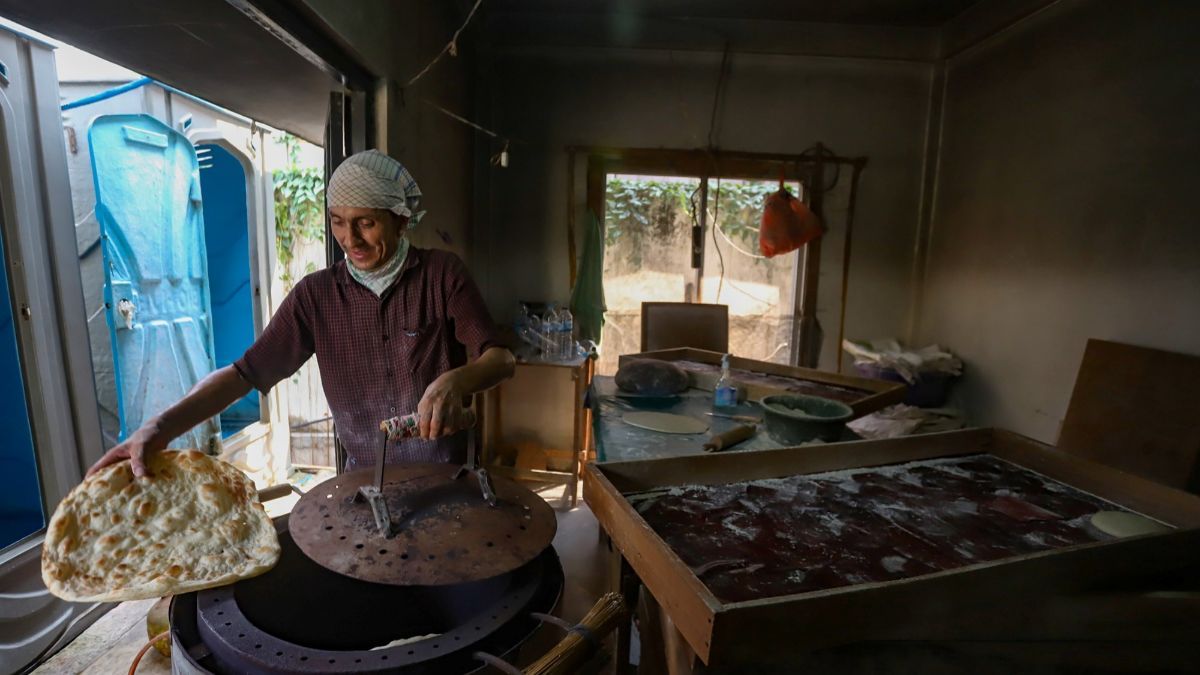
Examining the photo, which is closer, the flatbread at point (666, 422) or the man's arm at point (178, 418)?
the man's arm at point (178, 418)

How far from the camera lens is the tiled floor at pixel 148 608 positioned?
1.29 m

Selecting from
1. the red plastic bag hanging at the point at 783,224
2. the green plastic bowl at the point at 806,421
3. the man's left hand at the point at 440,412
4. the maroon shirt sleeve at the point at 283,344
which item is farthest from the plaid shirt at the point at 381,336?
the red plastic bag hanging at the point at 783,224

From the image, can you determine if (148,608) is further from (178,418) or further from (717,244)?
(717,244)

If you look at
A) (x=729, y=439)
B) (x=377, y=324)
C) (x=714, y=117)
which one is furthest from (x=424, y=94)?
(x=714, y=117)

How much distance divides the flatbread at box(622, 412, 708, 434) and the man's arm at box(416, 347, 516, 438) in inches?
26.5

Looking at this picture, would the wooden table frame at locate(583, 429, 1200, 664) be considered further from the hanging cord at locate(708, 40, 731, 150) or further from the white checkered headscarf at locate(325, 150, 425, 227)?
the hanging cord at locate(708, 40, 731, 150)

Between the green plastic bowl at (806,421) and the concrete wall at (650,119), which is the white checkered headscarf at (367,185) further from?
the concrete wall at (650,119)

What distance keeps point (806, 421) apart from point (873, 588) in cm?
98

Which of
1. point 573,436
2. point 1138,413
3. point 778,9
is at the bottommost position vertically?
point 573,436

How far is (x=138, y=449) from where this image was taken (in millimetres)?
1128

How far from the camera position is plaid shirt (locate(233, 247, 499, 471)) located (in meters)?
1.53

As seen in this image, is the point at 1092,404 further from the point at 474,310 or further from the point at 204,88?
the point at 204,88

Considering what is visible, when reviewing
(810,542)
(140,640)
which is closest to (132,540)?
(140,640)

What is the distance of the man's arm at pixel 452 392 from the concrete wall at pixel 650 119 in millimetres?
2508
